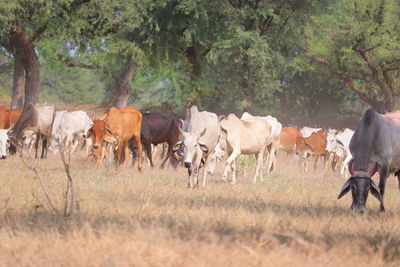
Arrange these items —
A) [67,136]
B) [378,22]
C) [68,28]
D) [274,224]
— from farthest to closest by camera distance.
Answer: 1. [378,22]
2. [68,28]
3. [67,136]
4. [274,224]

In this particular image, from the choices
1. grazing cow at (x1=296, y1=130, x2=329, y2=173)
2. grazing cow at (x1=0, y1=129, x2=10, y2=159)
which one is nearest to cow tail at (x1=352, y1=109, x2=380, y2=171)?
grazing cow at (x1=0, y1=129, x2=10, y2=159)

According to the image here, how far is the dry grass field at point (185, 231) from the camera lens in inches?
259

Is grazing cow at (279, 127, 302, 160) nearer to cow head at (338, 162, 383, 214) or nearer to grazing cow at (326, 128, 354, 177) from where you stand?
grazing cow at (326, 128, 354, 177)

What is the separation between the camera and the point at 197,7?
3462 cm

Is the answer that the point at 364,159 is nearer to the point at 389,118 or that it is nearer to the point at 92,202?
the point at 389,118

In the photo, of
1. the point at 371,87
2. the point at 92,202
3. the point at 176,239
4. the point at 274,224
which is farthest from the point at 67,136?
the point at 371,87

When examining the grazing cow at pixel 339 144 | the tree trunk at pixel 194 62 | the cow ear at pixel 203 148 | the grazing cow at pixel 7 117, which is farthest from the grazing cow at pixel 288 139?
the cow ear at pixel 203 148

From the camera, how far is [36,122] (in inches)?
998

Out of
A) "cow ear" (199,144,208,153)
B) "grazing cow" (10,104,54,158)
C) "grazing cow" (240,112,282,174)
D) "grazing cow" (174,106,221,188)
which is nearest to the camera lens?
"grazing cow" (174,106,221,188)

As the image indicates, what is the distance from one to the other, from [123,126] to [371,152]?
35.3 feet

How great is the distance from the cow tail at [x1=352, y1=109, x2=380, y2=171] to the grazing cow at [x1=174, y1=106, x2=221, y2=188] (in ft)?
13.6

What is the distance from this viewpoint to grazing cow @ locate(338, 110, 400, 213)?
1191 centimetres

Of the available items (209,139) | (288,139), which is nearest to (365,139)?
(209,139)

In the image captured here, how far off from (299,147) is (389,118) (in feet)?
51.0
